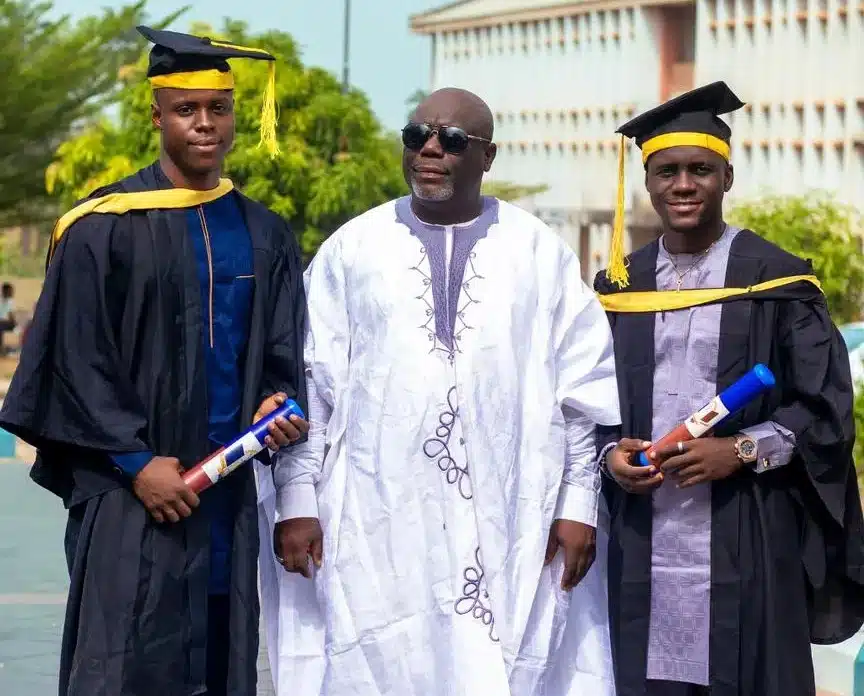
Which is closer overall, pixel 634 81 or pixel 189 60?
pixel 189 60

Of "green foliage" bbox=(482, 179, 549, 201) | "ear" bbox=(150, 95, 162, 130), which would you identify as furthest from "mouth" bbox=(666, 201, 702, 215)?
"green foliage" bbox=(482, 179, 549, 201)

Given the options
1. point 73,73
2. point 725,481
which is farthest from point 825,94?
point 725,481

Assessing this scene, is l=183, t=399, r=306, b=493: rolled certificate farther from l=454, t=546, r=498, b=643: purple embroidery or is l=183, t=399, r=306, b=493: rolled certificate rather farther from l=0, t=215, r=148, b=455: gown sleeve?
l=454, t=546, r=498, b=643: purple embroidery

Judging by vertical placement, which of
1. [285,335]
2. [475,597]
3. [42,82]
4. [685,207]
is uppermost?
[42,82]

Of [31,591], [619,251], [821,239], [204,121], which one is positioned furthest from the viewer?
[821,239]

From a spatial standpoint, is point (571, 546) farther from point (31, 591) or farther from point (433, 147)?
point (31, 591)

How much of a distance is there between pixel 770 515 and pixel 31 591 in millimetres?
5213

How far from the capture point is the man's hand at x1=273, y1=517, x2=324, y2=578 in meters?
5.71

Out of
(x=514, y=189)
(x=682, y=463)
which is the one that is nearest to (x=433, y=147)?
(x=682, y=463)

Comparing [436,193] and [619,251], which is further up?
[436,193]

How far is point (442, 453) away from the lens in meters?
5.73

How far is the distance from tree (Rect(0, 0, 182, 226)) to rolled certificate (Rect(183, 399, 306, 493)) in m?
29.9

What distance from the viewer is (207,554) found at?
5.58 metres

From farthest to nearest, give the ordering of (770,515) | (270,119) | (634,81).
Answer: (634,81) → (270,119) → (770,515)
